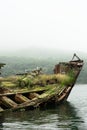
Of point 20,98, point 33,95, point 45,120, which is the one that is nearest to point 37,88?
point 33,95

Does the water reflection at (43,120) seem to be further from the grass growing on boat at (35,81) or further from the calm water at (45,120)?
the grass growing on boat at (35,81)

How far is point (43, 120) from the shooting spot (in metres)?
36.7

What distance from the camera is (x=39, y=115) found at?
40.2 meters

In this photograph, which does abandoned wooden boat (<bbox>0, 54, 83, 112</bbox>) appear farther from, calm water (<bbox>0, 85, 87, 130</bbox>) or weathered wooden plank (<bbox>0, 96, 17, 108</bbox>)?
calm water (<bbox>0, 85, 87, 130</bbox>)

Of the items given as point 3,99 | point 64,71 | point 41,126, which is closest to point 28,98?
point 3,99

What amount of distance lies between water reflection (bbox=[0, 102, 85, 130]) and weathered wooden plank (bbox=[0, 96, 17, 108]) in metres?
1.44

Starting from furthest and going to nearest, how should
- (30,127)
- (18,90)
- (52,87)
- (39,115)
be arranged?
(52,87), (18,90), (39,115), (30,127)

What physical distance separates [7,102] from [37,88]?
→ 696 cm

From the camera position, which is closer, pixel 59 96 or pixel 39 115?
pixel 39 115

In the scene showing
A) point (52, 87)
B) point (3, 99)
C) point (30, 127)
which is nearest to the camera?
point (30, 127)

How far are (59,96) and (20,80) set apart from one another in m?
4.83

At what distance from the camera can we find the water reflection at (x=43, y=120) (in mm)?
33284

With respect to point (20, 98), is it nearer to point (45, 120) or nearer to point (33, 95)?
point (33, 95)

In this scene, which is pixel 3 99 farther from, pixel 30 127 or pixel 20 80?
pixel 30 127
